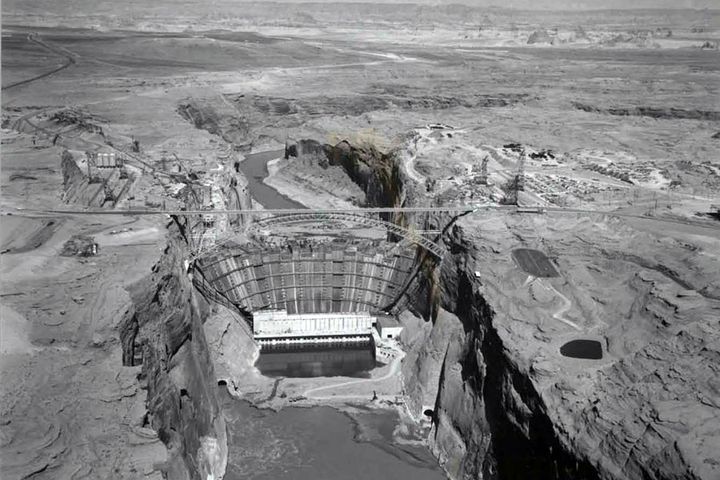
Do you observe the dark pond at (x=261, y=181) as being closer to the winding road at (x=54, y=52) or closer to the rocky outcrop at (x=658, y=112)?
the winding road at (x=54, y=52)

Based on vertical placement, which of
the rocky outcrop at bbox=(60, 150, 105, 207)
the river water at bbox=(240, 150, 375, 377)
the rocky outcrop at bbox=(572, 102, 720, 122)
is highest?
the rocky outcrop at bbox=(60, 150, 105, 207)

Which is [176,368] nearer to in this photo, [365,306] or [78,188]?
[365,306]

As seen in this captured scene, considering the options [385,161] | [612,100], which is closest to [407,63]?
[612,100]

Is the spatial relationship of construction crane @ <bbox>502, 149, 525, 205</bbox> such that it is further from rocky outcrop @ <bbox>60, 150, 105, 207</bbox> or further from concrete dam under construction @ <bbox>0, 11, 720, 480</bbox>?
rocky outcrop @ <bbox>60, 150, 105, 207</bbox>

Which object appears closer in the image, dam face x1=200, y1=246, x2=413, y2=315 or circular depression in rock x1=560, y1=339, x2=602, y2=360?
circular depression in rock x1=560, y1=339, x2=602, y2=360

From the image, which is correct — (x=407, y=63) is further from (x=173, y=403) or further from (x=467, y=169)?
(x=173, y=403)

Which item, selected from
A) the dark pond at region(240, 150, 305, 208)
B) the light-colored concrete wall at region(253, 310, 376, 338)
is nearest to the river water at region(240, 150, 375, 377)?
the light-colored concrete wall at region(253, 310, 376, 338)
